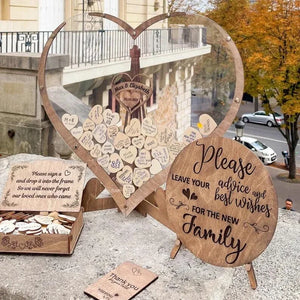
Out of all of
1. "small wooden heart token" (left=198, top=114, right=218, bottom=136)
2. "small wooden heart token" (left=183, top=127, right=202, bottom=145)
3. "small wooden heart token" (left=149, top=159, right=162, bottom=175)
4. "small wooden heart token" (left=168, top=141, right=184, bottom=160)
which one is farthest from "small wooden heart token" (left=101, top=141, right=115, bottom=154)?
"small wooden heart token" (left=198, top=114, right=218, bottom=136)

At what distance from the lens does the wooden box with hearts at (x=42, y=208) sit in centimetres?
336

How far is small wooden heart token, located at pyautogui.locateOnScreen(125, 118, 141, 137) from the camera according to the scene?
12.7 ft

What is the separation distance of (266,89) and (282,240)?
1295cm

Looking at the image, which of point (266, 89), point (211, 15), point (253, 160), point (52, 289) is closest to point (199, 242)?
point (253, 160)

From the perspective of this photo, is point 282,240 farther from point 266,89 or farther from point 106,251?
point 266,89

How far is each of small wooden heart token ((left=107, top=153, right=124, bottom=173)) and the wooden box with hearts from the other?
9.9 inches

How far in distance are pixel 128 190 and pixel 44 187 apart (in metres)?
0.70

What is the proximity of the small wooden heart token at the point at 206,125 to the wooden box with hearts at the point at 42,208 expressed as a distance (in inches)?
42.9

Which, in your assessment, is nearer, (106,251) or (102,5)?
(106,251)

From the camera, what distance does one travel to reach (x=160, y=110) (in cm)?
386

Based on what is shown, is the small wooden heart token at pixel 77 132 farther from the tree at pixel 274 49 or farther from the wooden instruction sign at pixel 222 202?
the tree at pixel 274 49

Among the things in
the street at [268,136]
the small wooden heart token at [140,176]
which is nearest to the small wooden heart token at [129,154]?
the small wooden heart token at [140,176]

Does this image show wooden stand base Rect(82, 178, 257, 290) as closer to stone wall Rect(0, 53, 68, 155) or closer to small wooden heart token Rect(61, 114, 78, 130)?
small wooden heart token Rect(61, 114, 78, 130)

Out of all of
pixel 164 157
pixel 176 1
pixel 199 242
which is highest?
pixel 176 1
